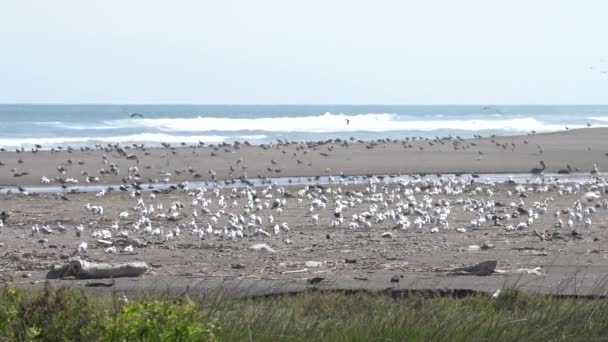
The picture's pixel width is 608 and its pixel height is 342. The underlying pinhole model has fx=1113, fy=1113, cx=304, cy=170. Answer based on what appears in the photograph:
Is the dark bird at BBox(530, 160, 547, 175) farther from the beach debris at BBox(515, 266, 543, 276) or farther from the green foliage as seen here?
the green foliage

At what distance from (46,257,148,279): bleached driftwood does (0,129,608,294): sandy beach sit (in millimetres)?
214

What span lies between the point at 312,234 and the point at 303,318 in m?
8.44

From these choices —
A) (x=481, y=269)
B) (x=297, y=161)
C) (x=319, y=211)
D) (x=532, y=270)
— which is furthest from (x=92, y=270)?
(x=297, y=161)

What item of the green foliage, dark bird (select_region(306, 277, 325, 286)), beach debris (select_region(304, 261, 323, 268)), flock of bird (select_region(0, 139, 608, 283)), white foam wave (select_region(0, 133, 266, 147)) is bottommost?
white foam wave (select_region(0, 133, 266, 147))

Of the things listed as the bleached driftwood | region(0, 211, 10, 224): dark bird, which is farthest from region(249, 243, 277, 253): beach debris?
region(0, 211, 10, 224): dark bird

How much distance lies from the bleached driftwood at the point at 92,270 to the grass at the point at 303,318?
2361 millimetres

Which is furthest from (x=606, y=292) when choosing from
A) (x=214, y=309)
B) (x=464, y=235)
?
(x=464, y=235)

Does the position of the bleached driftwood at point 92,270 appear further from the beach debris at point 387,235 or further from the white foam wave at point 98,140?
the white foam wave at point 98,140

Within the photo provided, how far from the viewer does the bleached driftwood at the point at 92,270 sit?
40.0 feet

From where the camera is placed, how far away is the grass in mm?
6242

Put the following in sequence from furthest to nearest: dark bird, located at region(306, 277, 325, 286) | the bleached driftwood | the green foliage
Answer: the bleached driftwood < dark bird, located at region(306, 277, 325, 286) < the green foliage

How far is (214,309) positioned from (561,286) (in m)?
4.03

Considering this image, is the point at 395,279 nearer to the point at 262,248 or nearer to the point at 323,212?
the point at 262,248

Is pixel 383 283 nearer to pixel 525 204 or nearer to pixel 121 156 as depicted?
pixel 525 204
